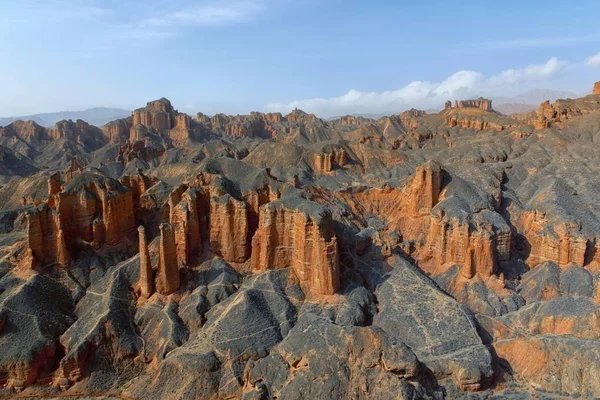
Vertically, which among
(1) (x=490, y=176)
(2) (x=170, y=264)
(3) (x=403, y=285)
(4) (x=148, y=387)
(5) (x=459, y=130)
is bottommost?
(4) (x=148, y=387)

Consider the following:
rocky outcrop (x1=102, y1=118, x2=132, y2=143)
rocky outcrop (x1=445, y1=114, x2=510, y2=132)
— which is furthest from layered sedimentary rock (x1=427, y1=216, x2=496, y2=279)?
rocky outcrop (x1=102, y1=118, x2=132, y2=143)

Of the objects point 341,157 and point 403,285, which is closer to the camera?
point 403,285

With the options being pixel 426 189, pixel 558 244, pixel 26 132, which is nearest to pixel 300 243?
pixel 426 189

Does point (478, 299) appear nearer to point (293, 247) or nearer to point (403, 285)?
point (403, 285)

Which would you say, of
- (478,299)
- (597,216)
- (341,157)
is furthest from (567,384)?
(341,157)

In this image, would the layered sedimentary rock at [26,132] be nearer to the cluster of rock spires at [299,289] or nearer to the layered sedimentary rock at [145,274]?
the cluster of rock spires at [299,289]

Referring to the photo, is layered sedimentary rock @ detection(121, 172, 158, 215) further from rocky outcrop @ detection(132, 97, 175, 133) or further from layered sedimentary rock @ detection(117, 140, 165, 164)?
rocky outcrop @ detection(132, 97, 175, 133)

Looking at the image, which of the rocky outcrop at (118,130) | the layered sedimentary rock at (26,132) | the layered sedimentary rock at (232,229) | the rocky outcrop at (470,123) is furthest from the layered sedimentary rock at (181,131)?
the layered sedimentary rock at (232,229)
